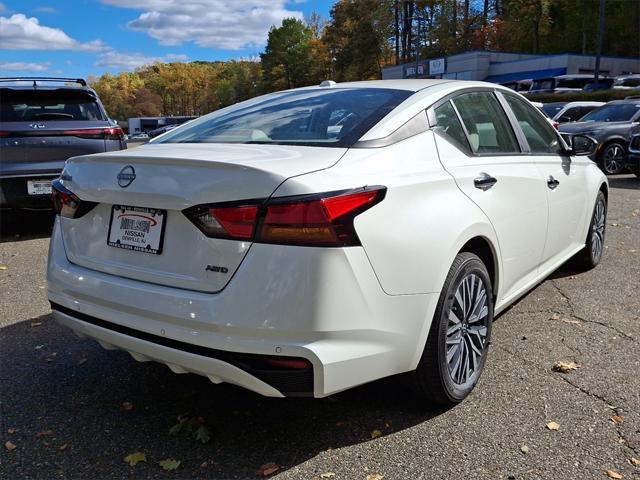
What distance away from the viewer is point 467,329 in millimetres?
2953

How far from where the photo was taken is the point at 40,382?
127 inches

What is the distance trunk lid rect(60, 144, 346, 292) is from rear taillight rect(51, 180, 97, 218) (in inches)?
1.3

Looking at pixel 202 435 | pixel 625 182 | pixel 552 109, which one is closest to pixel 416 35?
pixel 552 109

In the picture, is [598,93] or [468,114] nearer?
[468,114]

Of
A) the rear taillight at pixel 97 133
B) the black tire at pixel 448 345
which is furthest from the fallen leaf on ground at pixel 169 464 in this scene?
the rear taillight at pixel 97 133

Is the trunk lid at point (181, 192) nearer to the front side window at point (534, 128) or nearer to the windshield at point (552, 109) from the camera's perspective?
the front side window at point (534, 128)

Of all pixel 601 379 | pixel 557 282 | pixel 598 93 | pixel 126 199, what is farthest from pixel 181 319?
pixel 598 93

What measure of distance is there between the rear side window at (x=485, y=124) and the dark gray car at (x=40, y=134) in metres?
5.01

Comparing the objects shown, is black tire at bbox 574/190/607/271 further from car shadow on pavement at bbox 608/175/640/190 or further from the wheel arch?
car shadow on pavement at bbox 608/175/640/190

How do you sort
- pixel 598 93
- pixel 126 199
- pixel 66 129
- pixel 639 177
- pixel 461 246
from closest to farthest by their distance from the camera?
pixel 126 199 < pixel 461 246 < pixel 66 129 < pixel 639 177 < pixel 598 93

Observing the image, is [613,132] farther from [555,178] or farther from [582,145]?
[555,178]

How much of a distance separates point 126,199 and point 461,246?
1518 millimetres

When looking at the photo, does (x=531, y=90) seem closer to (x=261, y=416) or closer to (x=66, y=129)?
(x=66, y=129)

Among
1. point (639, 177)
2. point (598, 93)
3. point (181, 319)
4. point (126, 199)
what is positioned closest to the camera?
point (181, 319)
